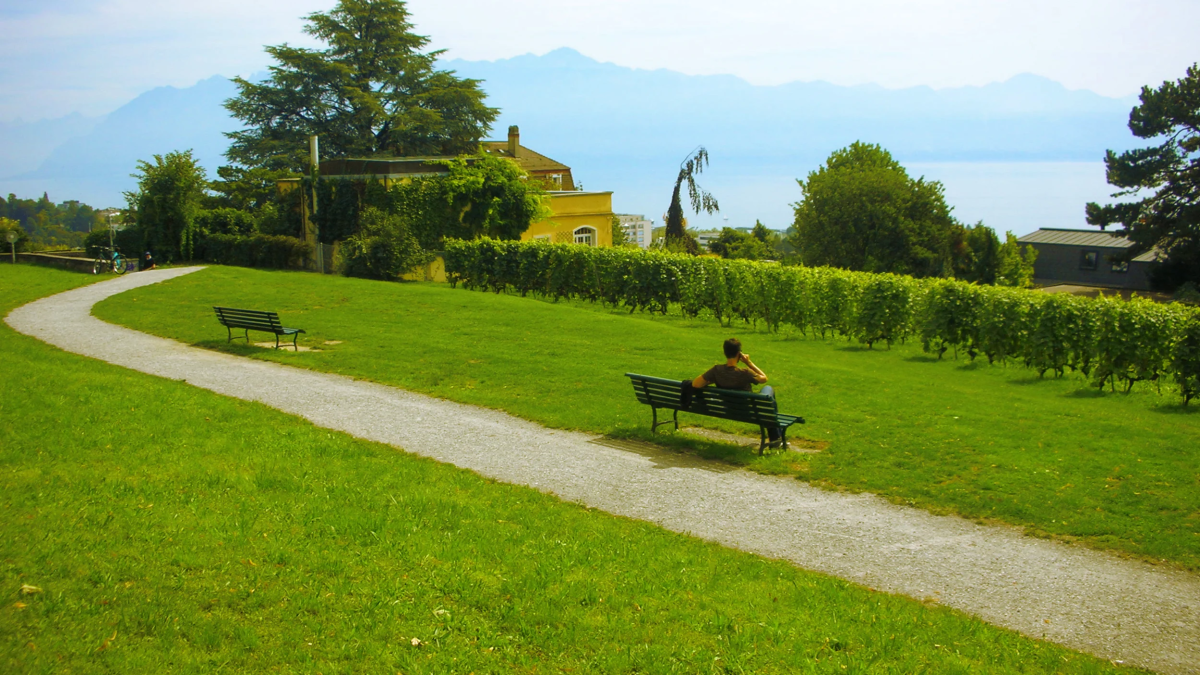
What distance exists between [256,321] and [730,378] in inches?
403

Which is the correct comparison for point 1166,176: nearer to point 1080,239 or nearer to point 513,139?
point 1080,239

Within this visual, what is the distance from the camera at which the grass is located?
27.1 feet

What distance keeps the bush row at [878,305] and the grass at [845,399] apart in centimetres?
54

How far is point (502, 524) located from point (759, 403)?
383cm

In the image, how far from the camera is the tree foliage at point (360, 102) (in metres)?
55.0

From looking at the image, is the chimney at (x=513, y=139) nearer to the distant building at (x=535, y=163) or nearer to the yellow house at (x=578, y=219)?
the distant building at (x=535, y=163)

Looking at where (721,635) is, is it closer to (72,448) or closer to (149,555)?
(149,555)

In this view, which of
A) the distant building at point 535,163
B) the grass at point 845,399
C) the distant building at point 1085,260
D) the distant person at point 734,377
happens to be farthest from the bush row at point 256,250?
the distant building at point 1085,260

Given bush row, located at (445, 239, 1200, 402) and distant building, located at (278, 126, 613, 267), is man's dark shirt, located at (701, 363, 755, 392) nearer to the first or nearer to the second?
bush row, located at (445, 239, 1200, 402)

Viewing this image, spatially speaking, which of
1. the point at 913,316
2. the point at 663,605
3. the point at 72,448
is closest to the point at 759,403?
the point at 663,605

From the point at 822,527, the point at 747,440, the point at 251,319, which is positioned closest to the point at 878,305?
the point at 747,440

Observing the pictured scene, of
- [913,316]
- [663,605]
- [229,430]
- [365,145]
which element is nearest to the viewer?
[663,605]

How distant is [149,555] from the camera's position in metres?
5.52

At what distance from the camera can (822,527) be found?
7527 millimetres
